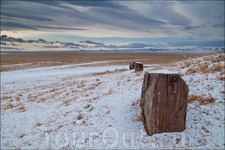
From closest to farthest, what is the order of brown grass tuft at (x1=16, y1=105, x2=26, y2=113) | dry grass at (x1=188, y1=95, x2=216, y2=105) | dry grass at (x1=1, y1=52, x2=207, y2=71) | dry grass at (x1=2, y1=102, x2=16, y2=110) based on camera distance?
dry grass at (x1=188, y1=95, x2=216, y2=105), brown grass tuft at (x1=16, y1=105, x2=26, y2=113), dry grass at (x1=2, y1=102, x2=16, y2=110), dry grass at (x1=1, y1=52, x2=207, y2=71)

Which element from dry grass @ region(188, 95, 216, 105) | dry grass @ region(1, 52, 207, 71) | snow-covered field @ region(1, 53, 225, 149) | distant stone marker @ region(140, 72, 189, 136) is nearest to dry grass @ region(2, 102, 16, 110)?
snow-covered field @ region(1, 53, 225, 149)

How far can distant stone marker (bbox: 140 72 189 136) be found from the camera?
341 cm

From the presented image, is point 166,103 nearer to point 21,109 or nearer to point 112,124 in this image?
point 112,124

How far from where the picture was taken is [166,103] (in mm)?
3449

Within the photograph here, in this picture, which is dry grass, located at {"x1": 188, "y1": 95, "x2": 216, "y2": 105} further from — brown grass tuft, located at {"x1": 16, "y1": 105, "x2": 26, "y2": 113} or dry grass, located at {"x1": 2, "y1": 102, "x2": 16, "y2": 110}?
dry grass, located at {"x1": 2, "y1": 102, "x2": 16, "y2": 110}

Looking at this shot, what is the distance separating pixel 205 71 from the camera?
684cm

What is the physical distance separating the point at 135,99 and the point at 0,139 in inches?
210

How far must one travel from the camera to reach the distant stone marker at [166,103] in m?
3.41

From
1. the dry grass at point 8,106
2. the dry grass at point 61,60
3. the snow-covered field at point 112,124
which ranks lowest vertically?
the dry grass at point 8,106

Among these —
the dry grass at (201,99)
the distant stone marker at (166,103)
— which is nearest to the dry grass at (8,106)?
the distant stone marker at (166,103)

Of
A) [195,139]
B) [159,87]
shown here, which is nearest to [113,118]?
[159,87]

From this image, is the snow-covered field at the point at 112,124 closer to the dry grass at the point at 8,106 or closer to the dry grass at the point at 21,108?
the dry grass at the point at 21,108

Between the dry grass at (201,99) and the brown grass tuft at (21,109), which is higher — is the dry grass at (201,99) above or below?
above

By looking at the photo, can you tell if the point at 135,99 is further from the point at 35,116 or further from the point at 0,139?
the point at 0,139
